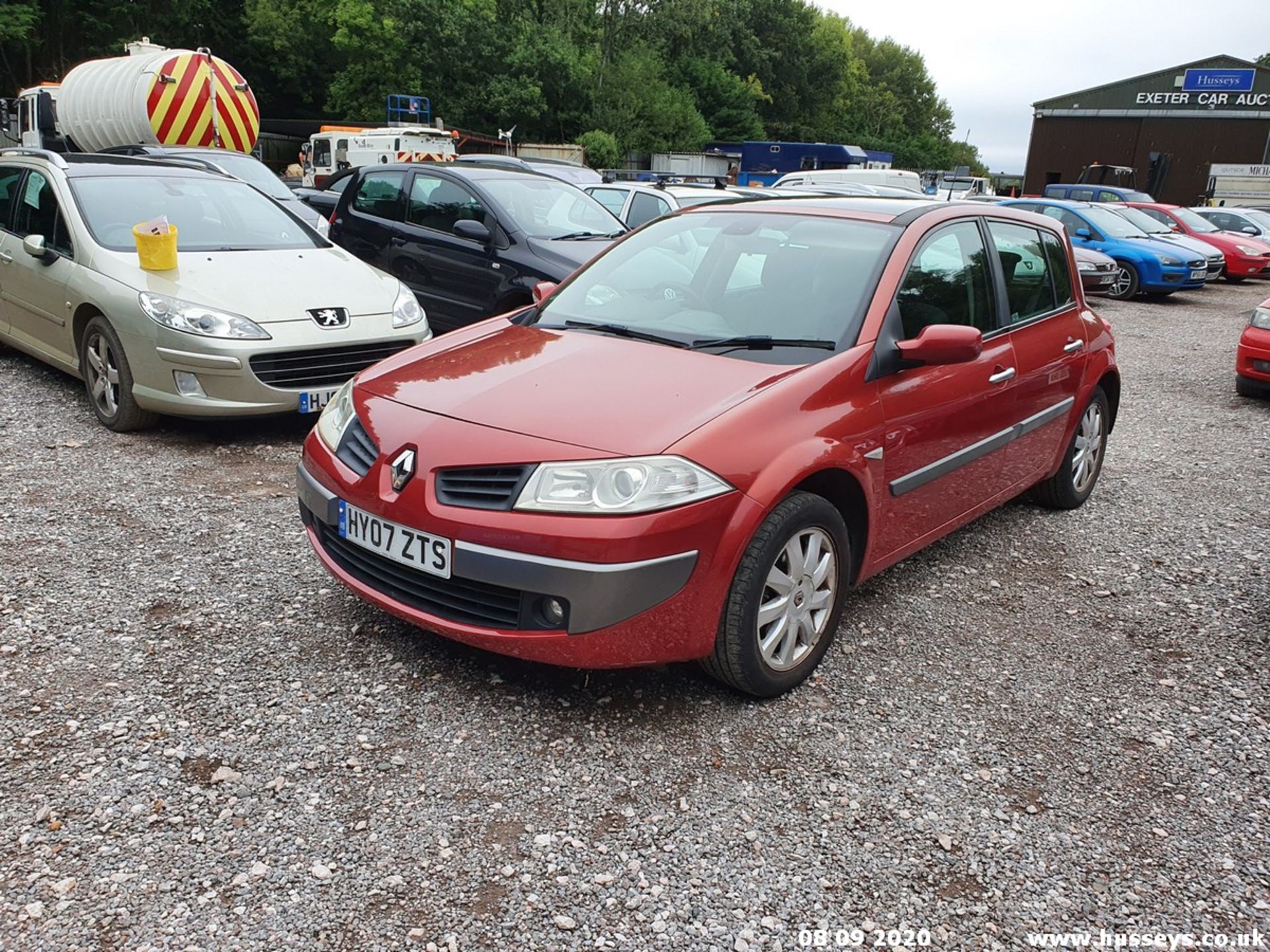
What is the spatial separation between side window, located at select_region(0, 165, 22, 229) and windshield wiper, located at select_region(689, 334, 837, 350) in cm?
580

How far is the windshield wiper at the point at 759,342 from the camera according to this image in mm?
3492

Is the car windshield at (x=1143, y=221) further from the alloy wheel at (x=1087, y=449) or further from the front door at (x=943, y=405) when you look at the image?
the front door at (x=943, y=405)

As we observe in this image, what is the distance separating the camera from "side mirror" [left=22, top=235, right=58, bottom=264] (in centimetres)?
622

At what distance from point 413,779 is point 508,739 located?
12.8 inches

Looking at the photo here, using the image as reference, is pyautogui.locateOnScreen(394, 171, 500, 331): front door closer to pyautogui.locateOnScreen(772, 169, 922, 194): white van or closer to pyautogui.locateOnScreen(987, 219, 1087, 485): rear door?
pyautogui.locateOnScreen(987, 219, 1087, 485): rear door

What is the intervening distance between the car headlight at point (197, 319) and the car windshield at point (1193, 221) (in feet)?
65.2

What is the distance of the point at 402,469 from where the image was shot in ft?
10.2

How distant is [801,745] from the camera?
3.09 m

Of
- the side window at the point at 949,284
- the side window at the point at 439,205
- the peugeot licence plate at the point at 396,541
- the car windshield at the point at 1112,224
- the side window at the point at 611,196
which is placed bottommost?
the peugeot licence plate at the point at 396,541

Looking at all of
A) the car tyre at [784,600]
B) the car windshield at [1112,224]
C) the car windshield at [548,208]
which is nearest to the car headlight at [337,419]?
the car tyre at [784,600]

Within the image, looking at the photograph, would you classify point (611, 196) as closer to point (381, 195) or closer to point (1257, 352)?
point (381, 195)

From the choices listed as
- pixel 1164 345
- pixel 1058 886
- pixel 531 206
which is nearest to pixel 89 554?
pixel 1058 886

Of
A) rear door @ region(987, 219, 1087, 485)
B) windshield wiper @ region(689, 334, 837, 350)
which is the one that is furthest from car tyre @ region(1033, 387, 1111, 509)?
windshield wiper @ region(689, 334, 837, 350)

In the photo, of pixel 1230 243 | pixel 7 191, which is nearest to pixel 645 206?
pixel 7 191
